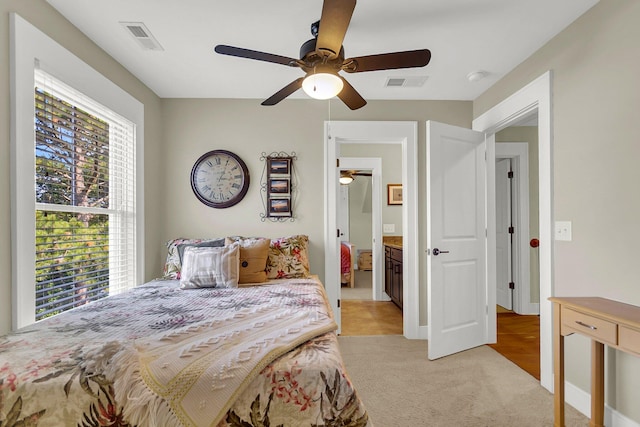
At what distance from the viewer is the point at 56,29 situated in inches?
80.1

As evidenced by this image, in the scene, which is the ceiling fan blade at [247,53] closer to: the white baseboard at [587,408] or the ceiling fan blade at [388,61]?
the ceiling fan blade at [388,61]

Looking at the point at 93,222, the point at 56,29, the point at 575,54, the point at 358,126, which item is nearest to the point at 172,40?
the point at 56,29

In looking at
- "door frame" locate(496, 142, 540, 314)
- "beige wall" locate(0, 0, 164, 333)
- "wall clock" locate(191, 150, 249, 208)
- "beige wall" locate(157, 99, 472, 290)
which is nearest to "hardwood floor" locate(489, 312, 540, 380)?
"door frame" locate(496, 142, 540, 314)

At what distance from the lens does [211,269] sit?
2592 mm

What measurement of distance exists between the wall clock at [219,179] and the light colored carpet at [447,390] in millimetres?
1871

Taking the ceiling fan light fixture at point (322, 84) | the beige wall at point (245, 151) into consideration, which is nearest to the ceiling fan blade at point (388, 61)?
the ceiling fan light fixture at point (322, 84)

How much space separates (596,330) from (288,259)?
2192 millimetres

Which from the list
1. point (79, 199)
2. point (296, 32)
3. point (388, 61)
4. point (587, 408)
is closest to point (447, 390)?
point (587, 408)

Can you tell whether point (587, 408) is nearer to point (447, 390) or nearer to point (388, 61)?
point (447, 390)

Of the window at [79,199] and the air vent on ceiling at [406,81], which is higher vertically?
the air vent on ceiling at [406,81]

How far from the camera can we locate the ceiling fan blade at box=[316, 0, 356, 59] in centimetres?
137

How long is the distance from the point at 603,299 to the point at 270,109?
120 inches

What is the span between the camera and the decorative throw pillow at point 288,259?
118 inches

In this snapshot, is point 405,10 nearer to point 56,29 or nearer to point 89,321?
point 56,29
